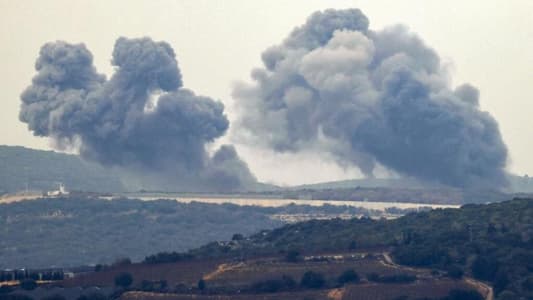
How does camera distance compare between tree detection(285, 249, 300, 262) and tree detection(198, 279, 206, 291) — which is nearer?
tree detection(198, 279, 206, 291)

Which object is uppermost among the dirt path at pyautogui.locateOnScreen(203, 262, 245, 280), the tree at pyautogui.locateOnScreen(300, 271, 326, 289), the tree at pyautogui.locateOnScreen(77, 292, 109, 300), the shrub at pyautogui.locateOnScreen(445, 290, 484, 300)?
the dirt path at pyautogui.locateOnScreen(203, 262, 245, 280)

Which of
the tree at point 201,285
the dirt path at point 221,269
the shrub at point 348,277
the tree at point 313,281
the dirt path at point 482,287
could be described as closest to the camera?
the dirt path at point 482,287

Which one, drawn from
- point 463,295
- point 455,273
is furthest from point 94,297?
point 455,273

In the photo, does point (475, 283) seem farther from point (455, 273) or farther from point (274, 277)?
point (274, 277)

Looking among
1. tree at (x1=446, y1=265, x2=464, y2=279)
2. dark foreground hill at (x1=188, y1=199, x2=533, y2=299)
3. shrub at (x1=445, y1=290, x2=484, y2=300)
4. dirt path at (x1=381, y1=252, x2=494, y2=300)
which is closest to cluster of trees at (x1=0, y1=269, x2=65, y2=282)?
dark foreground hill at (x1=188, y1=199, x2=533, y2=299)

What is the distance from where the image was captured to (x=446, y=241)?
170m

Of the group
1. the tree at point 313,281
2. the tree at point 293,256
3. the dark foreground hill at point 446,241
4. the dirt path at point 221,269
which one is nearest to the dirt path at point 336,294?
the tree at point 313,281

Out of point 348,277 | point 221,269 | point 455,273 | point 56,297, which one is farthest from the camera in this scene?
point 221,269

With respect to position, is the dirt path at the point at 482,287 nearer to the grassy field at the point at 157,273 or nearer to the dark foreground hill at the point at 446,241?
the dark foreground hill at the point at 446,241

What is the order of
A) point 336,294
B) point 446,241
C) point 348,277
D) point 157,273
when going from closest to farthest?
point 336,294 → point 348,277 → point 157,273 → point 446,241

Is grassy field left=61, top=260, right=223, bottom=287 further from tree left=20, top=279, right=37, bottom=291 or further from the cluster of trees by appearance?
tree left=20, top=279, right=37, bottom=291

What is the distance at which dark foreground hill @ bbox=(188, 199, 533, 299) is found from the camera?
15462cm

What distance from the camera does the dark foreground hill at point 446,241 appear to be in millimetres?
154625

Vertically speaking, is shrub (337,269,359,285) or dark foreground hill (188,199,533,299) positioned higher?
dark foreground hill (188,199,533,299)
